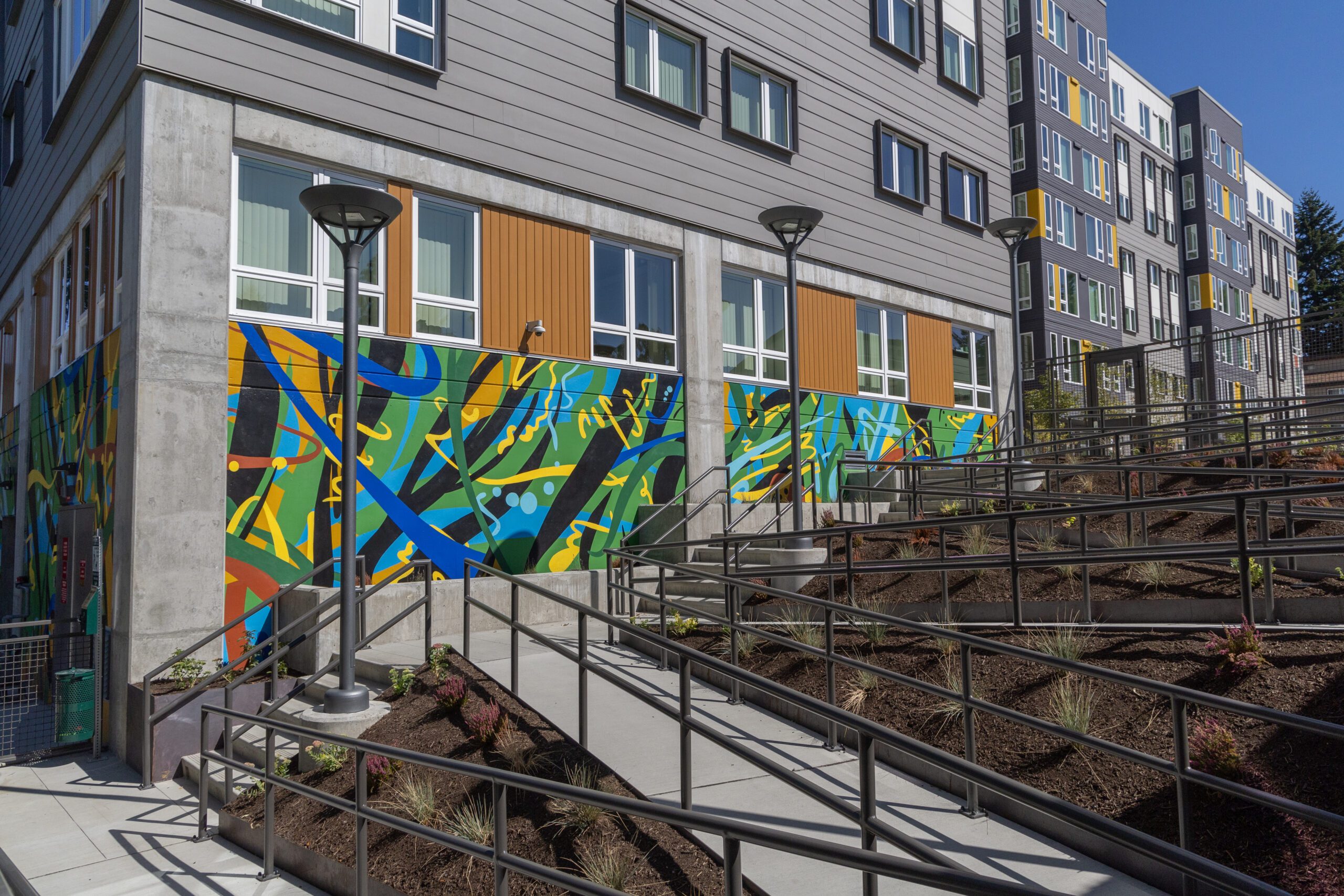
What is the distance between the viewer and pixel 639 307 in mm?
14445

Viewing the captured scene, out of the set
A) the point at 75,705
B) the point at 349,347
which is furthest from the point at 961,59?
the point at 75,705

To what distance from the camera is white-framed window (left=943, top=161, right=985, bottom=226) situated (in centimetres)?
2067

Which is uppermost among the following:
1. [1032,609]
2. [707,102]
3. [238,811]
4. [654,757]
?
[707,102]

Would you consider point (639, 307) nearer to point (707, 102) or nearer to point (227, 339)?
point (707, 102)

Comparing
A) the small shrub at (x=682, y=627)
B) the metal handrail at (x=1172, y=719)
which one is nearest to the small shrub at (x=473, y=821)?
the metal handrail at (x=1172, y=719)

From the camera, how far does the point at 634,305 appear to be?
14.3 m

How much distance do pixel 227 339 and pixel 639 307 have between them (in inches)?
245

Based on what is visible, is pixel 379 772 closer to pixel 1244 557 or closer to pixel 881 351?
pixel 1244 557

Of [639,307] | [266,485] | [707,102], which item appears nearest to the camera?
[266,485]

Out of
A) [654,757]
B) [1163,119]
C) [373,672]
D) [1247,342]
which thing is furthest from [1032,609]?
[1163,119]

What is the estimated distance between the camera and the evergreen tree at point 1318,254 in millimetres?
69625

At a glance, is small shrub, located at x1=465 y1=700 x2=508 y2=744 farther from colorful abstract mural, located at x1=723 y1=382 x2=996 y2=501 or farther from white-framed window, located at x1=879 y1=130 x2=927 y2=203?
white-framed window, located at x1=879 y1=130 x2=927 y2=203

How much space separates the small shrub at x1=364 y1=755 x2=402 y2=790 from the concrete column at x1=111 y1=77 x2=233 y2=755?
158 inches

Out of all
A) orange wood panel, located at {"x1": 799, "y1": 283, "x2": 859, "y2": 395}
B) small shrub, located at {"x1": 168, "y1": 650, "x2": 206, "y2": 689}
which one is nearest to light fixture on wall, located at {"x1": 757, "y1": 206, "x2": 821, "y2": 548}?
orange wood panel, located at {"x1": 799, "y1": 283, "x2": 859, "y2": 395}
